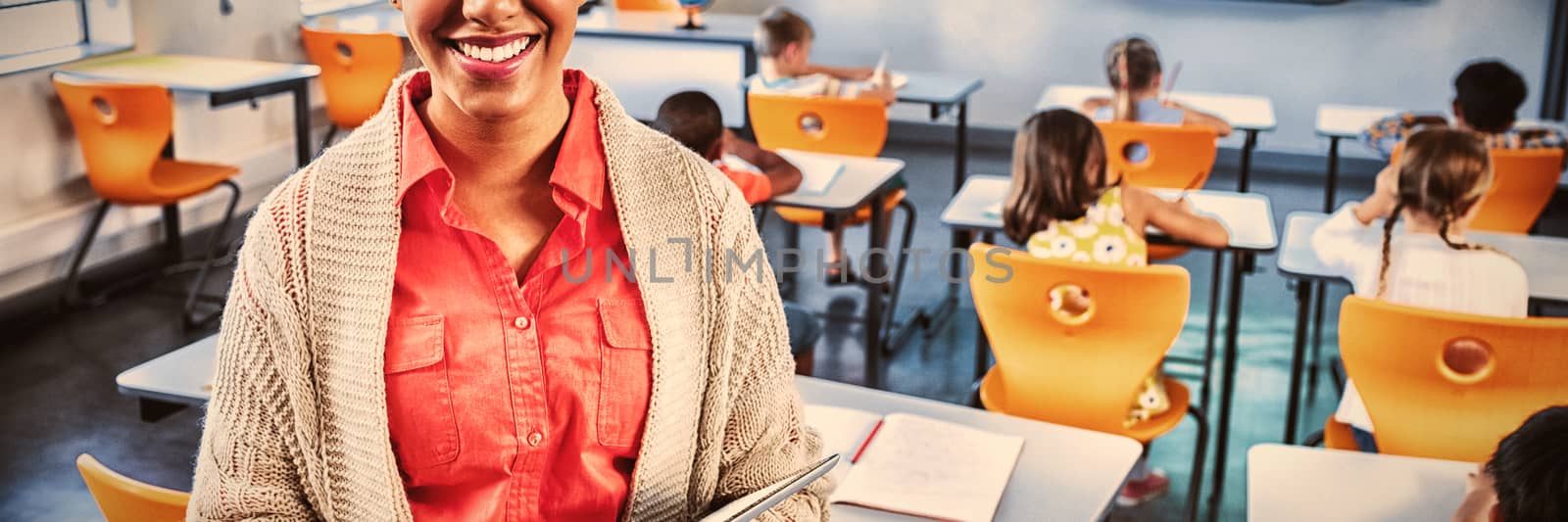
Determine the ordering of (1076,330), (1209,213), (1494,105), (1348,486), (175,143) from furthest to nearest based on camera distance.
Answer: (175,143)
(1494,105)
(1209,213)
(1076,330)
(1348,486)

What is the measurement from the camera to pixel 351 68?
18.2 ft

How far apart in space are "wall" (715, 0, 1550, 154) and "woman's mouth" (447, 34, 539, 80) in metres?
6.14

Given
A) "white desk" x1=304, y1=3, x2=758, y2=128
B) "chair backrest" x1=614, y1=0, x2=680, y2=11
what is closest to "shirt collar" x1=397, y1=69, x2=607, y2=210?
"white desk" x1=304, y1=3, x2=758, y2=128

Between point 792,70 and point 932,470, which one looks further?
point 792,70

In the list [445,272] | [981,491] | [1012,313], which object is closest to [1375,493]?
[981,491]

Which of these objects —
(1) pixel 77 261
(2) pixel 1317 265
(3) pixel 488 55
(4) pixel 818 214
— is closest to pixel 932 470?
(3) pixel 488 55

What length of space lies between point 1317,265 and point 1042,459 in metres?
1.43

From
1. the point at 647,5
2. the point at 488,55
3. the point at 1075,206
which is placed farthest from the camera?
the point at 647,5

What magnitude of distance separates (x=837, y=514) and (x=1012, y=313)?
0.94m

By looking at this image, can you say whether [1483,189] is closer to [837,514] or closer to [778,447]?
[837,514]

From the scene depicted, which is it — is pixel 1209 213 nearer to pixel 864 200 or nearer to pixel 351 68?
pixel 864 200

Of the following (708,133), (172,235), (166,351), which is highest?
(708,133)

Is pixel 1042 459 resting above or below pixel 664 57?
below

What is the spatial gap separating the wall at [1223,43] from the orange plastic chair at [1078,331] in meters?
4.33
